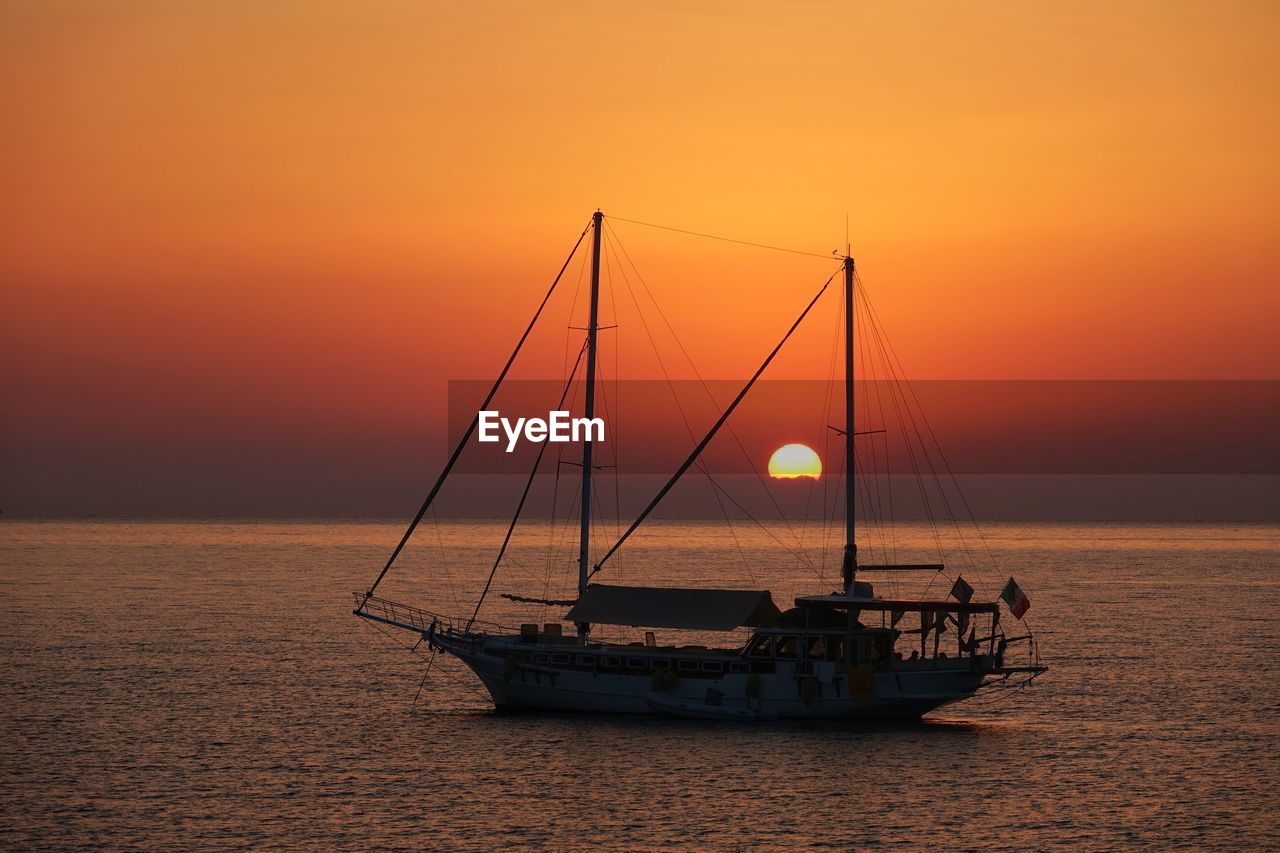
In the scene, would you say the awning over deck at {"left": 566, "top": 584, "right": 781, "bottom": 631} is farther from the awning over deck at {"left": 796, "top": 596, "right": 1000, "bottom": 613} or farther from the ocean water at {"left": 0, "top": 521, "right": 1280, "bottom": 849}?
the ocean water at {"left": 0, "top": 521, "right": 1280, "bottom": 849}

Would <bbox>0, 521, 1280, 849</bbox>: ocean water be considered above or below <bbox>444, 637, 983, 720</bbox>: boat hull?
below

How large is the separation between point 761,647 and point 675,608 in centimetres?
460

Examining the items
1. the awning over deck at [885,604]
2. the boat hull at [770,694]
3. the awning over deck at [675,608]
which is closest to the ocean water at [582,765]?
the boat hull at [770,694]

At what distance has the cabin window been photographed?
65000 mm

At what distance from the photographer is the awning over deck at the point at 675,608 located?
65.8 metres

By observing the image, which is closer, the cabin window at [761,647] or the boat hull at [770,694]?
the cabin window at [761,647]

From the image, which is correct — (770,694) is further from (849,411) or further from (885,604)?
(849,411)

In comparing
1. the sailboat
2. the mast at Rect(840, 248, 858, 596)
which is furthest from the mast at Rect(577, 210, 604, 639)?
the mast at Rect(840, 248, 858, 596)

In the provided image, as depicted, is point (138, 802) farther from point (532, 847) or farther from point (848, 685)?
point (848, 685)

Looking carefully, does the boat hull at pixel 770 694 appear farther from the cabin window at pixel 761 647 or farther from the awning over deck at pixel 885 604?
the awning over deck at pixel 885 604

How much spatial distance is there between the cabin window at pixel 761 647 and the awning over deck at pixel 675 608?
941 mm

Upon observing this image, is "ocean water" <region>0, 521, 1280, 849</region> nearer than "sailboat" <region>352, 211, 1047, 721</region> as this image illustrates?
Yes

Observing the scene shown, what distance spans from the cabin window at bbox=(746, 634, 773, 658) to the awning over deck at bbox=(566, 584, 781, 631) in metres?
0.94

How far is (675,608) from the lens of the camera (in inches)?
2650
